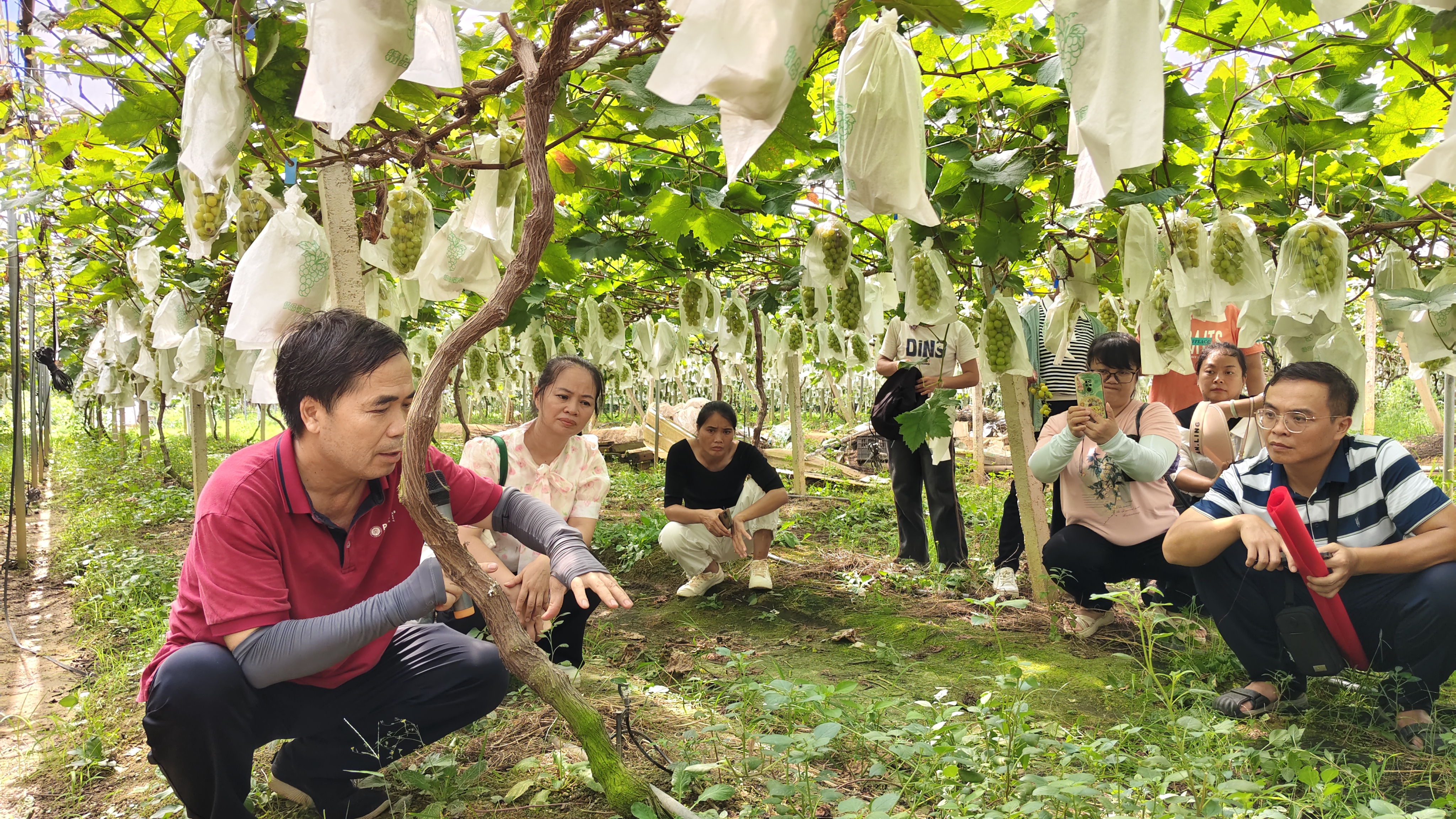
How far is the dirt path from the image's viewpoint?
2498mm

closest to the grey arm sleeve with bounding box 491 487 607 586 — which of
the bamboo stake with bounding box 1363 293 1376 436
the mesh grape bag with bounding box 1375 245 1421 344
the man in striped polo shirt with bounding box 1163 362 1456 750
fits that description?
the man in striped polo shirt with bounding box 1163 362 1456 750

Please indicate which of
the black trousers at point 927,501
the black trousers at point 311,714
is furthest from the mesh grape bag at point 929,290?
the black trousers at point 311,714

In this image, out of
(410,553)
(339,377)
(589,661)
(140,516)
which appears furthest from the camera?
(140,516)

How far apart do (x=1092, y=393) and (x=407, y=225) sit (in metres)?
2.29

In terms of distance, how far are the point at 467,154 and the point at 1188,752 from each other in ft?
8.47

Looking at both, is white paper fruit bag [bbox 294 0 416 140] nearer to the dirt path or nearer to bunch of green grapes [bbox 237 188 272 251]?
bunch of green grapes [bbox 237 188 272 251]

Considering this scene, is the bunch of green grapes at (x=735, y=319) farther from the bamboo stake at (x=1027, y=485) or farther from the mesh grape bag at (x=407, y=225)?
the mesh grape bag at (x=407, y=225)

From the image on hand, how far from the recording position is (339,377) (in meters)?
1.66

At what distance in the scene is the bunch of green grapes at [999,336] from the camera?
10.9 feet

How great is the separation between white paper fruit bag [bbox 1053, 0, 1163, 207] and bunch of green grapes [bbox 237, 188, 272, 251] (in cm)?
212

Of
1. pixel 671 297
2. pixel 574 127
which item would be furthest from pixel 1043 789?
pixel 671 297

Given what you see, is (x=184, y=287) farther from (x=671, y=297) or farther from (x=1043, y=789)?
(x=1043, y=789)

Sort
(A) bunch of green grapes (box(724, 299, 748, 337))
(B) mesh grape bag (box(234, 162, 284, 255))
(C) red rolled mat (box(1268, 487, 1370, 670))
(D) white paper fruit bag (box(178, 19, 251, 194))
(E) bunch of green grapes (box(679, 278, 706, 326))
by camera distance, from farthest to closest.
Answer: (A) bunch of green grapes (box(724, 299, 748, 337)) < (E) bunch of green grapes (box(679, 278, 706, 326)) < (B) mesh grape bag (box(234, 162, 284, 255)) < (C) red rolled mat (box(1268, 487, 1370, 670)) < (D) white paper fruit bag (box(178, 19, 251, 194))

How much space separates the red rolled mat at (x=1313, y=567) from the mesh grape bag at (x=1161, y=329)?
0.96m
